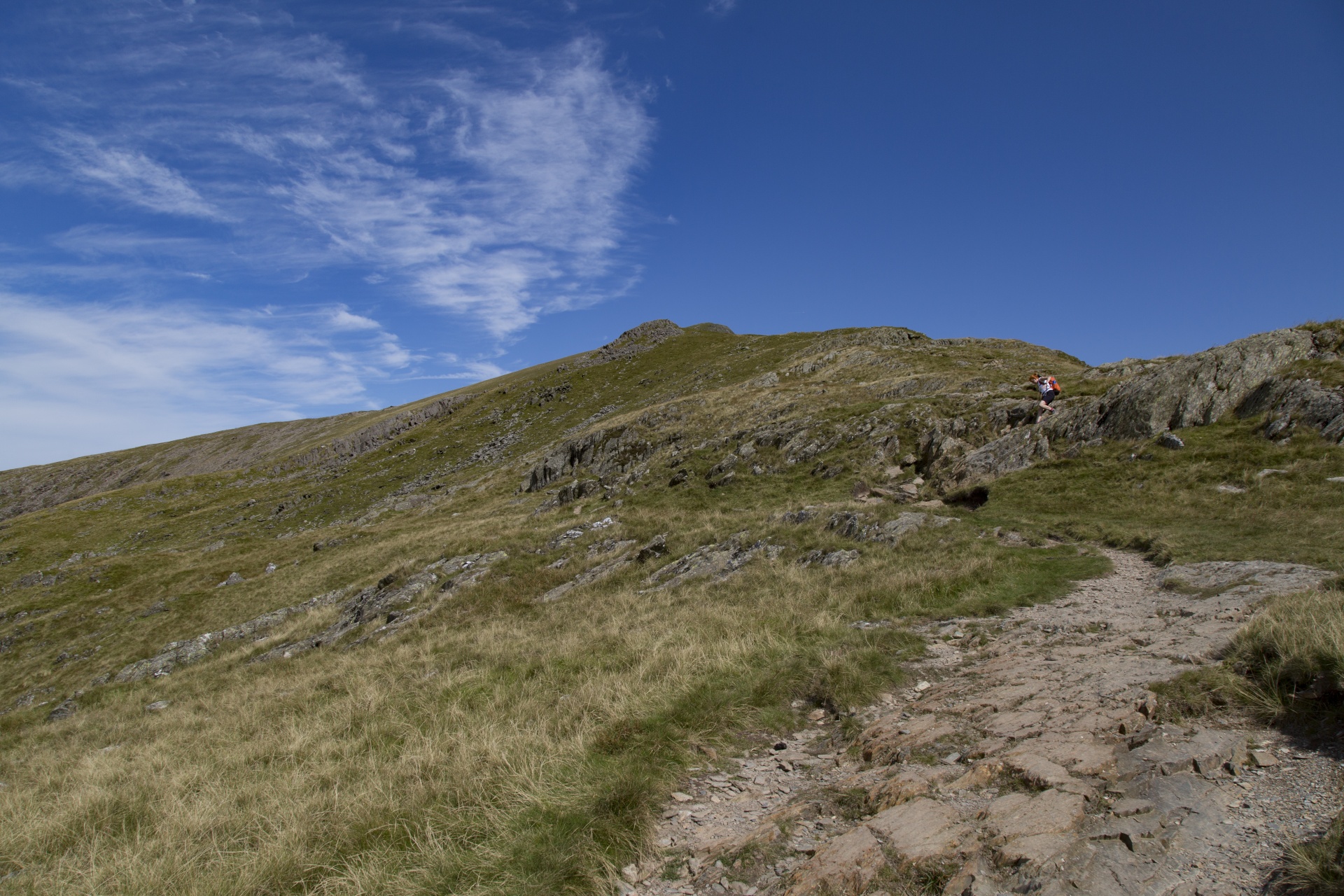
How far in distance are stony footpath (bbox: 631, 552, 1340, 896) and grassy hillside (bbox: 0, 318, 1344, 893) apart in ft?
2.67

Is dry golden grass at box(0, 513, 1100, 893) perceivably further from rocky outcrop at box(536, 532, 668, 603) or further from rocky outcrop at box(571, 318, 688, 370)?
rocky outcrop at box(571, 318, 688, 370)

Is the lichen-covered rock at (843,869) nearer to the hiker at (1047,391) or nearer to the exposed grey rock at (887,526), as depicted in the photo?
the exposed grey rock at (887,526)

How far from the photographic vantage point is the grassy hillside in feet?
21.0

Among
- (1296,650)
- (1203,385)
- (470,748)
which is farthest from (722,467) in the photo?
(1296,650)

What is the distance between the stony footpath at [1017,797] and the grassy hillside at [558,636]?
2.67 ft

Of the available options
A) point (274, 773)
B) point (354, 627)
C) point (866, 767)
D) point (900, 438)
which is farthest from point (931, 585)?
point (354, 627)

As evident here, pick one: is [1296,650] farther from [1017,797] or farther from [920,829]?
[920,829]

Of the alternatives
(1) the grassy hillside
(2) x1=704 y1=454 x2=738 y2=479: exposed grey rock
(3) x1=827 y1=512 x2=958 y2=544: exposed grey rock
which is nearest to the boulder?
(1) the grassy hillside

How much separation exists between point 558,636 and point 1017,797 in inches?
519

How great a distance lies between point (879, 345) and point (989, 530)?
51.5m

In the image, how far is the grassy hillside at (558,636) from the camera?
6.40 metres

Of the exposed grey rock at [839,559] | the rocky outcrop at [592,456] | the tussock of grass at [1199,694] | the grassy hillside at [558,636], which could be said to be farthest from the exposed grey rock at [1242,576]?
the rocky outcrop at [592,456]

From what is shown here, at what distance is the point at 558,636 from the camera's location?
16.8 metres

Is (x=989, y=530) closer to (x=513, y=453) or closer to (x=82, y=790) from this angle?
(x=82, y=790)
